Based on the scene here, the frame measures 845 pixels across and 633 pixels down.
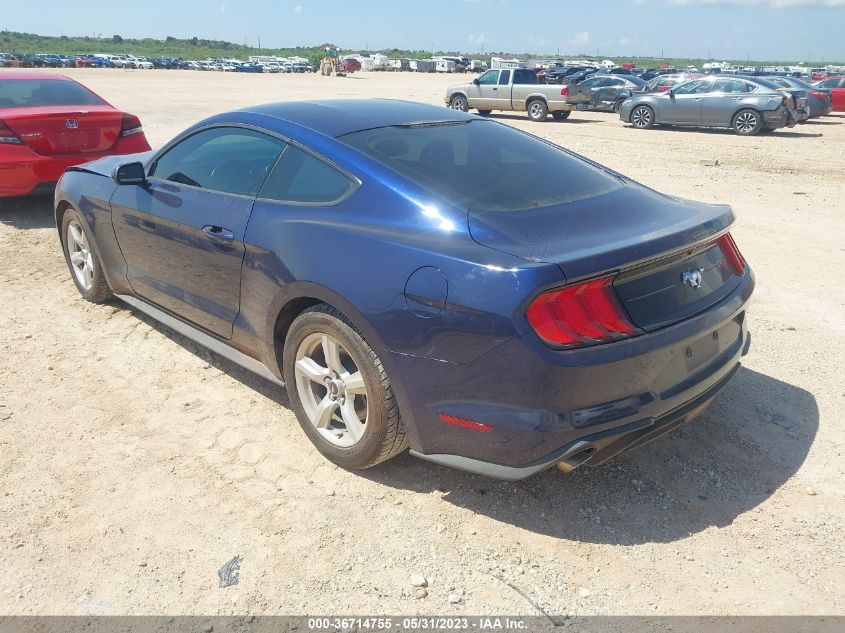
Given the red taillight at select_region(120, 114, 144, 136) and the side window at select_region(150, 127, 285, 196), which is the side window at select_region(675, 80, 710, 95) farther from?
the side window at select_region(150, 127, 285, 196)

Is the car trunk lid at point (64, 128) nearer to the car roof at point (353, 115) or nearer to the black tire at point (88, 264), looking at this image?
the black tire at point (88, 264)

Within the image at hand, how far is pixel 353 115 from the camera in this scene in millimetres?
3629

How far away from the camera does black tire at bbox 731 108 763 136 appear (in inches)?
667

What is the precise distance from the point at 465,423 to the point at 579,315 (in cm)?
59

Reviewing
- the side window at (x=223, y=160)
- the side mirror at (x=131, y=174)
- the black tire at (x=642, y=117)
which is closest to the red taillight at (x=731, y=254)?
the side window at (x=223, y=160)

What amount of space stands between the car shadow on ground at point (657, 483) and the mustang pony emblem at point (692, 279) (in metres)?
0.92

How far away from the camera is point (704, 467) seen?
10.7 ft

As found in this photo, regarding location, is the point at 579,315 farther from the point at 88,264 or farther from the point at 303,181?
the point at 88,264

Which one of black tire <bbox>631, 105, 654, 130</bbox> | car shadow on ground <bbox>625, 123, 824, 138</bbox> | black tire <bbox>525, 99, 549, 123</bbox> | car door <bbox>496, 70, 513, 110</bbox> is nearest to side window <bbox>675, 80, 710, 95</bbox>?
black tire <bbox>631, 105, 654, 130</bbox>

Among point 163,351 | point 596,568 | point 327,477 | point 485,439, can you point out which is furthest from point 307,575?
point 163,351

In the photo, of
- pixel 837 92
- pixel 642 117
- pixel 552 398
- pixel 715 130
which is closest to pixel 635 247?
pixel 552 398

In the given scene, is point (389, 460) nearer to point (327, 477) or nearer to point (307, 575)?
point (327, 477)

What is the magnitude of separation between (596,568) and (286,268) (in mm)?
1783

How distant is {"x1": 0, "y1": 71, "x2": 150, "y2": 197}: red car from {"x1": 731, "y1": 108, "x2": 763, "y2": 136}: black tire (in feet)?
48.0
